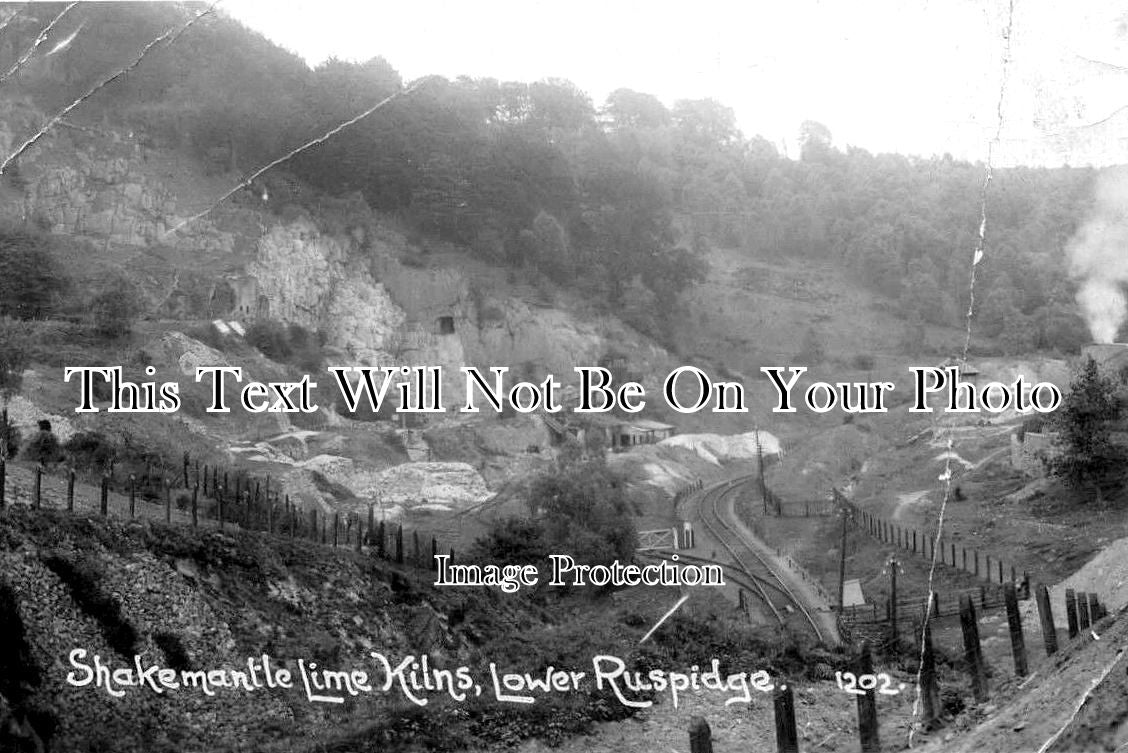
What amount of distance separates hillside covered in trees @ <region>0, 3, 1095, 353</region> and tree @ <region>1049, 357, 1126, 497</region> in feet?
9.02

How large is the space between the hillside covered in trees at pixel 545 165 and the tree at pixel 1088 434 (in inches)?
108

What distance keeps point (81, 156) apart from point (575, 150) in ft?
36.1

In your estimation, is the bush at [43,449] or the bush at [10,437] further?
the bush at [43,449]

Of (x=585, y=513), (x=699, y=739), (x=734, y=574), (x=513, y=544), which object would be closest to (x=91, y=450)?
(x=513, y=544)

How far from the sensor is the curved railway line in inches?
349

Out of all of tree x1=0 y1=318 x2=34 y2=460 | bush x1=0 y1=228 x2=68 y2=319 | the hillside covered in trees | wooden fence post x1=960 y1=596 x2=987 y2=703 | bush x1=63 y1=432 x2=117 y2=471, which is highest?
the hillside covered in trees

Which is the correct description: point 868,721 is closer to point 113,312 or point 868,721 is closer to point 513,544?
point 513,544

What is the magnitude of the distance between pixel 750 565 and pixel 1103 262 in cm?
488

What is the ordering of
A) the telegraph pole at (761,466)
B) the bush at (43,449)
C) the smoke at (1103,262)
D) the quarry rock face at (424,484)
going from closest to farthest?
the smoke at (1103,262) → the bush at (43,449) → the telegraph pole at (761,466) → the quarry rock face at (424,484)

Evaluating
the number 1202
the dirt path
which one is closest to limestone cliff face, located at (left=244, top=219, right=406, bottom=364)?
the dirt path

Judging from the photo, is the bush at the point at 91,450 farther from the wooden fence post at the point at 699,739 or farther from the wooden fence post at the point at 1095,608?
the wooden fence post at the point at 1095,608

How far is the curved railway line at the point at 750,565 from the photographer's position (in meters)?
8.87

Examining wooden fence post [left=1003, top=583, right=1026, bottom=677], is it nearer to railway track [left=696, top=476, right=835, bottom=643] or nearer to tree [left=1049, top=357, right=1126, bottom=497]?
railway track [left=696, top=476, right=835, bottom=643]

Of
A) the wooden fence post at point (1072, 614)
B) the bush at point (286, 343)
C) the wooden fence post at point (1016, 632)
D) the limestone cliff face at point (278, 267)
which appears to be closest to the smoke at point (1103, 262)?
the wooden fence post at point (1072, 614)
